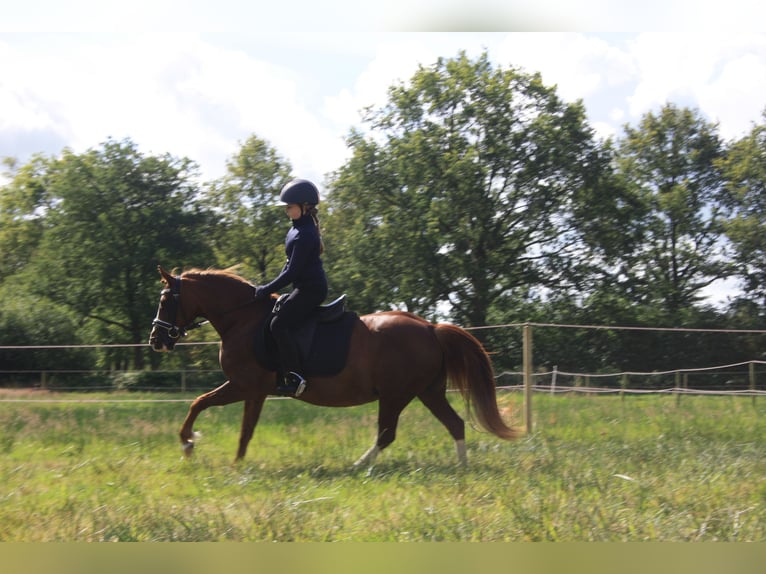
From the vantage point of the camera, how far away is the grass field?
4227mm

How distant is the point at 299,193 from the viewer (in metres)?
6.71

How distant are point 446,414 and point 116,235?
31.3 meters

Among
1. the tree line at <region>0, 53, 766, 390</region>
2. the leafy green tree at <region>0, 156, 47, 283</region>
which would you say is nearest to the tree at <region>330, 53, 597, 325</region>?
the tree line at <region>0, 53, 766, 390</region>

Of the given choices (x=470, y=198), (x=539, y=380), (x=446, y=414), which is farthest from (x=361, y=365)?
(x=470, y=198)

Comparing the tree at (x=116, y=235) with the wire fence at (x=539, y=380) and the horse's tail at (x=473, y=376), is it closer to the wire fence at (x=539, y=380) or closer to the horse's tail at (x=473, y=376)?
the wire fence at (x=539, y=380)

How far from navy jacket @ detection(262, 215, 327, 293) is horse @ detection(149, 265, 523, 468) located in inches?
26.2

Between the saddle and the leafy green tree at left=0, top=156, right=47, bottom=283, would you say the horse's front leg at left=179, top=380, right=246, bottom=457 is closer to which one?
the saddle

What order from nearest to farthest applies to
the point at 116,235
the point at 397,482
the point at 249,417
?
the point at 397,482
the point at 249,417
the point at 116,235

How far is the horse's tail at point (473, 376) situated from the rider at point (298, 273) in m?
1.41

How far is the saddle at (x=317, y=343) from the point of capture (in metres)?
6.92

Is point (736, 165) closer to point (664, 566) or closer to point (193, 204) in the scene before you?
point (193, 204)

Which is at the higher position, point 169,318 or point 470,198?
point 470,198

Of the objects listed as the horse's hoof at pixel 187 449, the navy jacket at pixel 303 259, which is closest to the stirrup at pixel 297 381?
the navy jacket at pixel 303 259

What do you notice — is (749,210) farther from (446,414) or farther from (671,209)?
(446,414)
